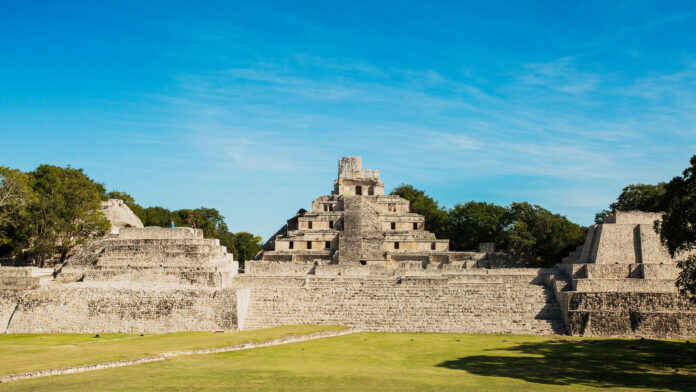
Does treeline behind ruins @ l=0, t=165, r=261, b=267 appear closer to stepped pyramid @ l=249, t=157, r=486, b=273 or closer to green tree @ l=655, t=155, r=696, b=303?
stepped pyramid @ l=249, t=157, r=486, b=273

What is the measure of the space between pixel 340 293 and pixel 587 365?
14054mm

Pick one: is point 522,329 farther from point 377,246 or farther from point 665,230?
point 377,246

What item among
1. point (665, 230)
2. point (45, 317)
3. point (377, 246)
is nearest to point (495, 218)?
point (377, 246)

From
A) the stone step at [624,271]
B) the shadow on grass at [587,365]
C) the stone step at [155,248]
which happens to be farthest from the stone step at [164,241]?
the stone step at [624,271]

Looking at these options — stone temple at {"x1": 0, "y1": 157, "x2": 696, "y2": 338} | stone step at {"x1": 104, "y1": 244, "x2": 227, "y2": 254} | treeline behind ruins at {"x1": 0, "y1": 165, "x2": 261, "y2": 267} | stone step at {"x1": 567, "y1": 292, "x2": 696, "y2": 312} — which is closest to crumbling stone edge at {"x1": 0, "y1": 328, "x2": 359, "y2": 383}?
stone temple at {"x1": 0, "y1": 157, "x2": 696, "y2": 338}

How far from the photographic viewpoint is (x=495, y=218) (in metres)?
52.3

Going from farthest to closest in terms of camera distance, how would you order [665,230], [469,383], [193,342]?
[193,342]
[665,230]
[469,383]

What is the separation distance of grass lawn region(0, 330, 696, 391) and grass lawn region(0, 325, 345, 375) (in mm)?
1033

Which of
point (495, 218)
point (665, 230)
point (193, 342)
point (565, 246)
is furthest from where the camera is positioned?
point (495, 218)

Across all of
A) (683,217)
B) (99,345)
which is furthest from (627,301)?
(99,345)

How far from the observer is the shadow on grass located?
17.0 metres

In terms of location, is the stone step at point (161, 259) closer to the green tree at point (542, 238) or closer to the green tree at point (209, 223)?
the green tree at point (542, 238)

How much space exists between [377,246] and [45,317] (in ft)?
70.2

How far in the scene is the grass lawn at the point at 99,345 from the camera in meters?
19.2
